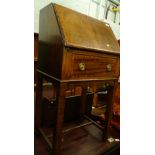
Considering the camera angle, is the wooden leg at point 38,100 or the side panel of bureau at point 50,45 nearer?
the side panel of bureau at point 50,45

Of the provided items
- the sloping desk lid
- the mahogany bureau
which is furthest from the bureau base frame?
the sloping desk lid

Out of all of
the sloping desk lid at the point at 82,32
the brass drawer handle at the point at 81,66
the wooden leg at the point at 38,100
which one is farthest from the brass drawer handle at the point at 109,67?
the wooden leg at the point at 38,100

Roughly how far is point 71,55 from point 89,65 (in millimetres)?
183

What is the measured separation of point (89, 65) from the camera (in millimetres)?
1011

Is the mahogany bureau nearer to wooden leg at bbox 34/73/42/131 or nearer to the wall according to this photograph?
wooden leg at bbox 34/73/42/131

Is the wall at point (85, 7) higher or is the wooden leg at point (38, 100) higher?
the wall at point (85, 7)

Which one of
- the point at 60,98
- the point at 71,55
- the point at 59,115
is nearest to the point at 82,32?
the point at 71,55

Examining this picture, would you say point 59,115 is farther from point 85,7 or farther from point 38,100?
point 85,7

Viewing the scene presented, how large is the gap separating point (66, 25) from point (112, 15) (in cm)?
214

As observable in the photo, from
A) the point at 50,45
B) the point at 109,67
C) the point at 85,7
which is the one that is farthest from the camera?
the point at 85,7

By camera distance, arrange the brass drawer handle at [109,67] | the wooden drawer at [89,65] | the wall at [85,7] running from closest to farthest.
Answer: the wooden drawer at [89,65] → the brass drawer handle at [109,67] → the wall at [85,7]

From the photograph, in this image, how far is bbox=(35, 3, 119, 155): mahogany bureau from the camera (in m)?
0.89

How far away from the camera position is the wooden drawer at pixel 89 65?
0.89 m

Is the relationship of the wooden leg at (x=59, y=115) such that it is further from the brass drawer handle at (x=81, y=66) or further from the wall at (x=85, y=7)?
Answer: the wall at (x=85, y=7)
